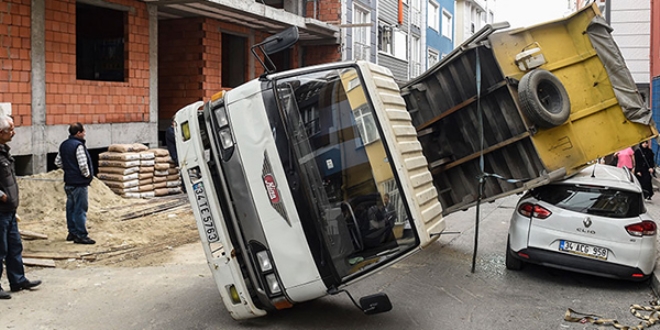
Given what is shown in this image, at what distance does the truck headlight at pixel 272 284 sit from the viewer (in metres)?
5.18

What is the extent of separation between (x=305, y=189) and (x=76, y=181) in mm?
5037

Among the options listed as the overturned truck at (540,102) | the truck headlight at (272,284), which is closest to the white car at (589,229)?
the overturned truck at (540,102)

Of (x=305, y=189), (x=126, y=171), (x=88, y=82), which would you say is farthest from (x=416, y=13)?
(x=305, y=189)

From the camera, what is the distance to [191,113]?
5.65 metres

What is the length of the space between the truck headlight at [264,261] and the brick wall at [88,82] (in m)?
8.28

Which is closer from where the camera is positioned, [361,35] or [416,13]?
[361,35]

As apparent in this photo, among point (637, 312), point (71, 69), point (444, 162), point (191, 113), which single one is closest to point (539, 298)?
point (637, 312)

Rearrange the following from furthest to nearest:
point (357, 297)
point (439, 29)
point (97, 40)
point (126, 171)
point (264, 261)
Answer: point (439, 29), point (97, 40), point (126, 171), point (357, 297), point (264, 261)

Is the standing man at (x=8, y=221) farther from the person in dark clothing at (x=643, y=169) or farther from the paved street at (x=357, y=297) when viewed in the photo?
the person in dark clothing at (x=643, y=169)

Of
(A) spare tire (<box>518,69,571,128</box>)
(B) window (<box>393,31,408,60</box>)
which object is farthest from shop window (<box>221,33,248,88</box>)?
(A) spare tire (<box>518,69,571,128</box>)

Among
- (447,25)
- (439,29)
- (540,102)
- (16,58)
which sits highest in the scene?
(447,25)

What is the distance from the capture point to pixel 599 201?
7.44 metres

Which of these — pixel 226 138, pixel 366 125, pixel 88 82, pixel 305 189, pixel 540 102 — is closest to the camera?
pixel 305 189

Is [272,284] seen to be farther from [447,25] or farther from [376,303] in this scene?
[447,25]
